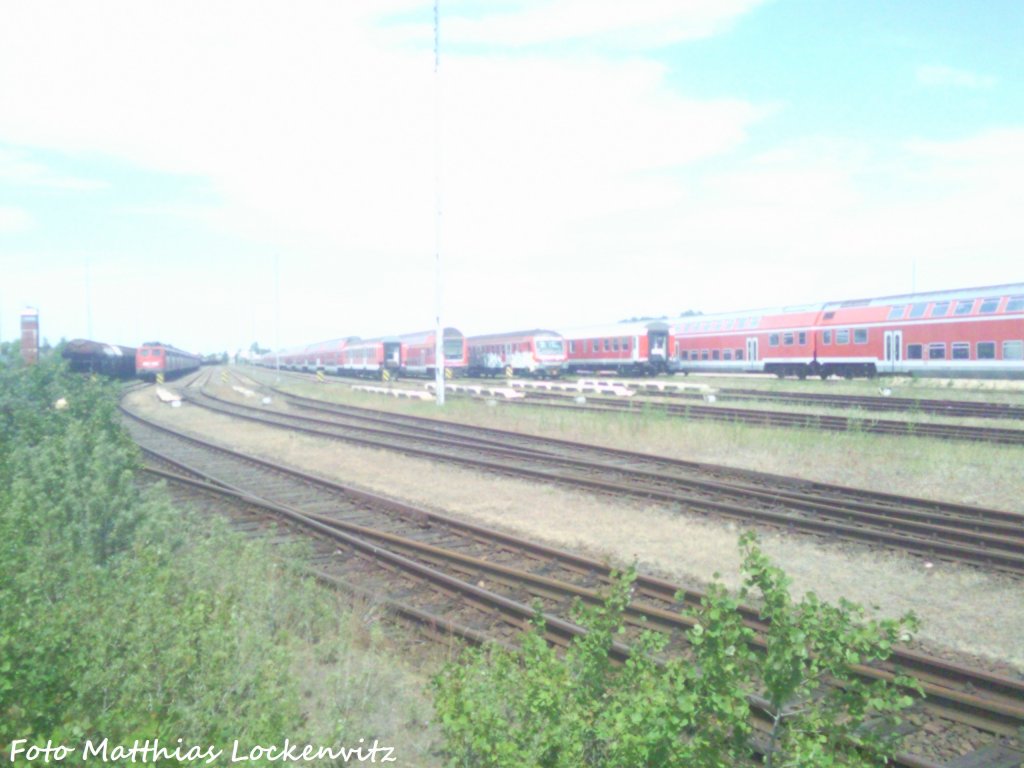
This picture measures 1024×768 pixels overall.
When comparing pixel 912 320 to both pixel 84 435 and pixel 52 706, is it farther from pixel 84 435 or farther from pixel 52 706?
pixel 52 706

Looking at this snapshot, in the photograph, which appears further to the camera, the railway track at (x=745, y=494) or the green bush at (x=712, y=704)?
the railway track at (x=745, y=494)

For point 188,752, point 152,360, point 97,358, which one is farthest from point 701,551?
point 152,360

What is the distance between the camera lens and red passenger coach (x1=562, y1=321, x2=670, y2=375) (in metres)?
43.4

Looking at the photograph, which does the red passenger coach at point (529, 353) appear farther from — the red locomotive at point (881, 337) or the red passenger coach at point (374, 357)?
the red locomotive at point (881, 337)

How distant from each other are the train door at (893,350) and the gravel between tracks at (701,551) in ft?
76.5

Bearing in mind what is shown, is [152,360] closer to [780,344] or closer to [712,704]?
[780,344]

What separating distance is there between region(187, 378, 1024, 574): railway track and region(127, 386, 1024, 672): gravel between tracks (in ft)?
1.12

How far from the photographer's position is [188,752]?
3.79m

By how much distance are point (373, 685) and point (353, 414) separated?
2363cm

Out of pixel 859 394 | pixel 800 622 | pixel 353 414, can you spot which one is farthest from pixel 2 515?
pixel 859 394

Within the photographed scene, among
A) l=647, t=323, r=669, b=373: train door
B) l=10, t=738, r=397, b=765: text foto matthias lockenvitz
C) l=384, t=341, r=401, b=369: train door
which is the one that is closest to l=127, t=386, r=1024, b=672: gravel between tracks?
l=10, t=738, r=397, b=765: text foto matthias lockenvitz

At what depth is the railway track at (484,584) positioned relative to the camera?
5.45 m

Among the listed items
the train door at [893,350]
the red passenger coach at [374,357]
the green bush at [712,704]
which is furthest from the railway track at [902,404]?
the red passenger coach at [374,357]

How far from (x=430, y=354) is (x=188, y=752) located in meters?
46.9
